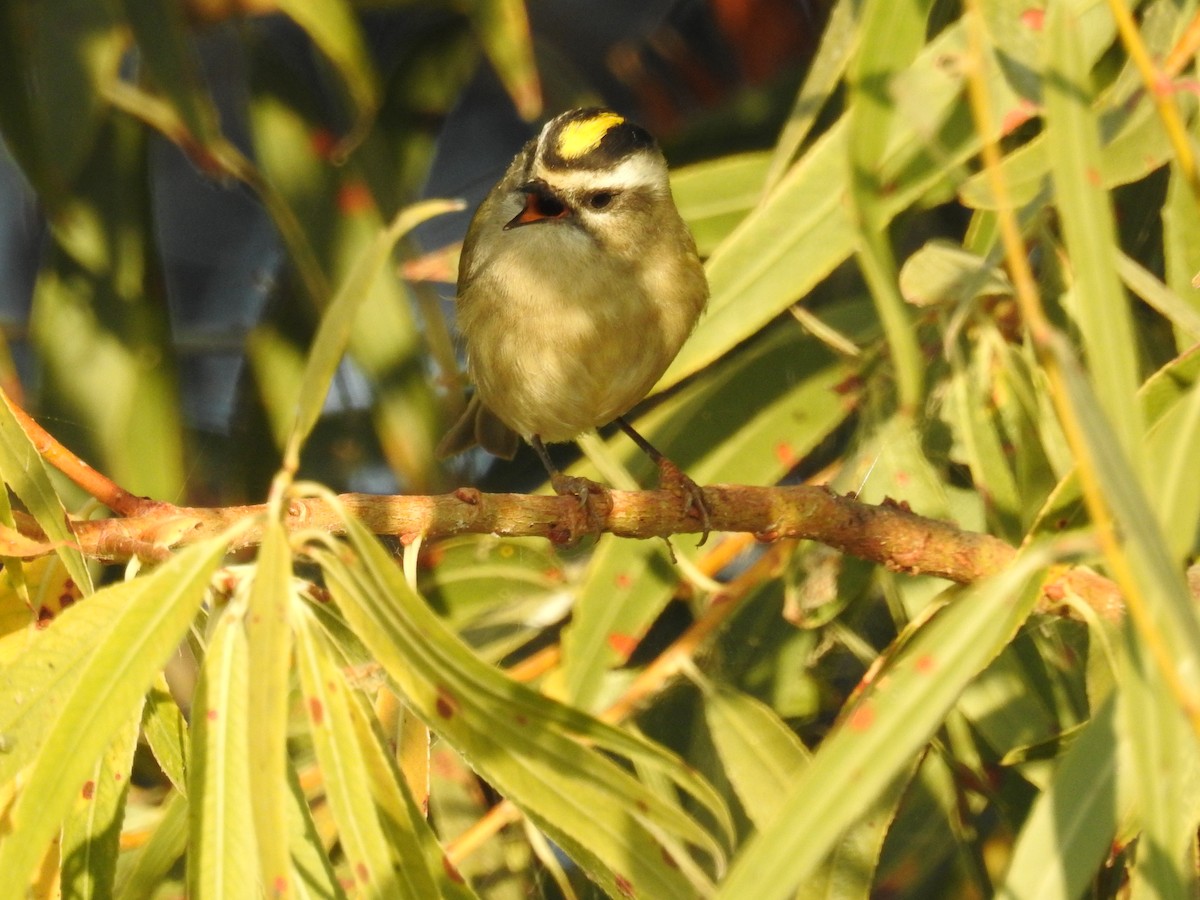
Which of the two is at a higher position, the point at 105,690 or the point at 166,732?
the point at 166,732

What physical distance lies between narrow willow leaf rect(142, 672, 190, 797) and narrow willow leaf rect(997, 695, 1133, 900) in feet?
2.32

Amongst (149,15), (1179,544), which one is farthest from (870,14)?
(149,15)

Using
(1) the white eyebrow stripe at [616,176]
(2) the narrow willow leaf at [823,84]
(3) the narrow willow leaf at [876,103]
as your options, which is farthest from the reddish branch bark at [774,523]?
(1) the white eyebrow stripe at [616,176]

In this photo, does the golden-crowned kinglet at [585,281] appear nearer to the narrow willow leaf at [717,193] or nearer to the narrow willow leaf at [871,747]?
the narrow willow leaf at [717,193]

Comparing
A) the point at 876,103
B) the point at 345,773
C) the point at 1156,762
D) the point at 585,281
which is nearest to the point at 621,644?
the point at 585,281

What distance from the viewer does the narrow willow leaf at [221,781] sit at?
3.56 feet

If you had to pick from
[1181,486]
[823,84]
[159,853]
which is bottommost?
[1181,486]

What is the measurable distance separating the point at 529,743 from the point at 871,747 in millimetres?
309

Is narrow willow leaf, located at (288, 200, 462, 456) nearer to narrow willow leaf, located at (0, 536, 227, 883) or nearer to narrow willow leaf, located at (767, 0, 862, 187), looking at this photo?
narrow willow leaf, located at (0, 536, 227, 883)

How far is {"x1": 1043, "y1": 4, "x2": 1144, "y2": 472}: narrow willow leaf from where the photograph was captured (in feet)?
2.91

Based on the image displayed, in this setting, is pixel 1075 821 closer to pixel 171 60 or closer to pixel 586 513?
pixel 586 513

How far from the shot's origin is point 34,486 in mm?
1174

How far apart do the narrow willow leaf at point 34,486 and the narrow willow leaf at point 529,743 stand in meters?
0.24

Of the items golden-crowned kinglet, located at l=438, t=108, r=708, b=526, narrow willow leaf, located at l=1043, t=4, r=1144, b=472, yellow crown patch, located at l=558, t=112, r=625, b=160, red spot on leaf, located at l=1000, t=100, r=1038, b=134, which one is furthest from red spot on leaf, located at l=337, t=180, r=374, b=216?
narrow willow leaf, located at l=1043, t=4, r=1144, b=472
